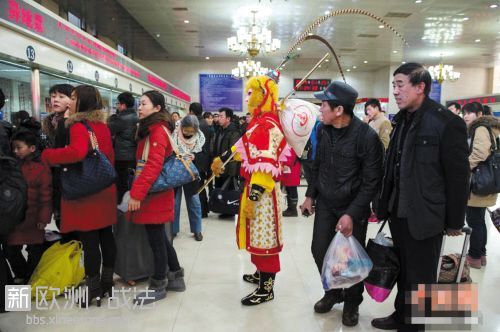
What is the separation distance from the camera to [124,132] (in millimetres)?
3334

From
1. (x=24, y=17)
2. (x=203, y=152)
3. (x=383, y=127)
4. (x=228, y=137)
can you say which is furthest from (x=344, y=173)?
(x=24, y=17)

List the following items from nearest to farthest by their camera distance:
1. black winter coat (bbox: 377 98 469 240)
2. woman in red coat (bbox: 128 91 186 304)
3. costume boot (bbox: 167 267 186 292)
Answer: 1. black winter coat (bbox: 377 98 469 240)
2. woman in red coat (bbox: 128 91 186 304)
3. costume boot (bbox: 167 267 186 292)

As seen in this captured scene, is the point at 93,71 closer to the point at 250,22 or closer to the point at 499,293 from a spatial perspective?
the point at 250,22

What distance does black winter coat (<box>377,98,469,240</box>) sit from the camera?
179 centimetres

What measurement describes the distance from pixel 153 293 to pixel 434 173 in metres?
1.97

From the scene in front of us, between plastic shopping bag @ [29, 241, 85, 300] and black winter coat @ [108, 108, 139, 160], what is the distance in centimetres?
98

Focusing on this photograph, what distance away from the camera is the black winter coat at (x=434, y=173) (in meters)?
1.79

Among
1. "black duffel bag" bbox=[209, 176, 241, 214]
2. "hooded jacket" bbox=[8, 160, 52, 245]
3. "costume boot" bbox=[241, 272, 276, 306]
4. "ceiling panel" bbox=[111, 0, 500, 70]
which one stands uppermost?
"ceiling panel" bbox=[111, 0, 500, 70]

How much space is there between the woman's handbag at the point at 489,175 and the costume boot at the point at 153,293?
266 centimetres

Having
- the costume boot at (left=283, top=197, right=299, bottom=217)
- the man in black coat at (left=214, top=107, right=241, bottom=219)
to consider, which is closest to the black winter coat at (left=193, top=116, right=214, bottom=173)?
the man in black coat at (left=214, top=107, right=241, bottom=219)

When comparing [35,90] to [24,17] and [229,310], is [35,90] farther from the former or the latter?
[229,310]

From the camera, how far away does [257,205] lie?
96.7 inches

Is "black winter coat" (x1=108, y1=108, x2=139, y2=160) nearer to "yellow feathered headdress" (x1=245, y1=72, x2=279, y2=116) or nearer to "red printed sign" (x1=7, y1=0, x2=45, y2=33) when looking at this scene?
"yellow feathered headdress" (x1=245, y1=72, x2=279, y2=116)

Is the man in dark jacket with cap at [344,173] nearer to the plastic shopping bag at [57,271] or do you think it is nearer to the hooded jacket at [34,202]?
the plastic shopping bag at [57,271]
